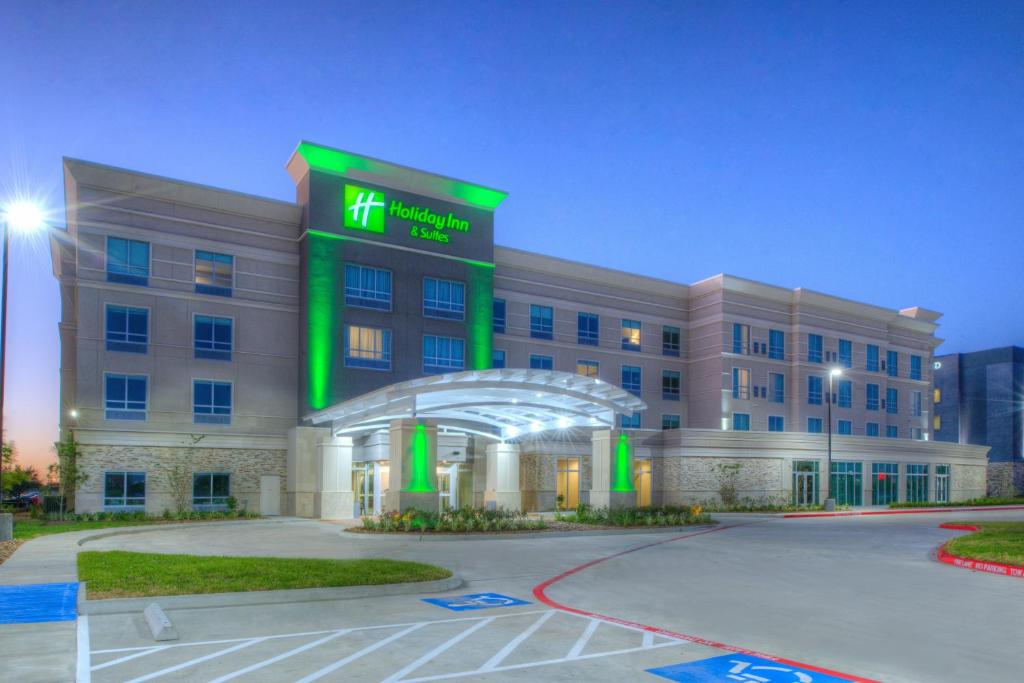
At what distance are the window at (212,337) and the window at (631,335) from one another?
81.1ft

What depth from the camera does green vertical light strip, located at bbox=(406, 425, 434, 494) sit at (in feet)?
91.7

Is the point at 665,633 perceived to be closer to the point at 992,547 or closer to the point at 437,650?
the point at 437,650

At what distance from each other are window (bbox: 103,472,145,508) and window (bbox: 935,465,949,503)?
50269 millimetres

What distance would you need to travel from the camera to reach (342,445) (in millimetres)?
36250

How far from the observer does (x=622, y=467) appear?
3384 cm

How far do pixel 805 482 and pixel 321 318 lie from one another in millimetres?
30415

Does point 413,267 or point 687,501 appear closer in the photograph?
point 413,267

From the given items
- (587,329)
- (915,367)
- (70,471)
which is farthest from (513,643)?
(915,367)

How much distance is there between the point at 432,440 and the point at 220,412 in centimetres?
1274

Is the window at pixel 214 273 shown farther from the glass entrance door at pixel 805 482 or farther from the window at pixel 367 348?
the glass entrance door at pixel 805 482

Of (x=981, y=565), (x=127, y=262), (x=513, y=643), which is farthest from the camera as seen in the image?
(x=127, y=262)

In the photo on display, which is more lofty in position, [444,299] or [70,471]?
[444,299]

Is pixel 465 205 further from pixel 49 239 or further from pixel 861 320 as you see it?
pixel 861 320

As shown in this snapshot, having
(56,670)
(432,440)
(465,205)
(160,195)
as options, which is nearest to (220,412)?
(160,195)
